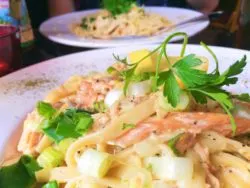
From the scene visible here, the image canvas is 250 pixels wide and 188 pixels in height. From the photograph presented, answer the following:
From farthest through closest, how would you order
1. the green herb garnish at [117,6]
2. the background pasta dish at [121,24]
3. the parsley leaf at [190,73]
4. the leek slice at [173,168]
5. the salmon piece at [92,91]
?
the green herb garnish at [117,6]
the background pasta dish at [121,24]
the salmon piece at [92,91]
the parsley leaf at [190,73]
the leek slice at [173,168]

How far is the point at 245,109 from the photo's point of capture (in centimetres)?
123

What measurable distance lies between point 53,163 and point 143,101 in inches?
12.6

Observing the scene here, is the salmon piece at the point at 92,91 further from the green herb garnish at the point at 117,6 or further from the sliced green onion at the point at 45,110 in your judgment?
the green herb garnish at the point at 117,6

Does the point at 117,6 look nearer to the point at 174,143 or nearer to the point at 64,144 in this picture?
the point at 64,144

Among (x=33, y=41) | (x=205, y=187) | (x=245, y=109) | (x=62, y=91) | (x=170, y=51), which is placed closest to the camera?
(x=205, y=187)

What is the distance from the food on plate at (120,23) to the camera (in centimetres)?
273

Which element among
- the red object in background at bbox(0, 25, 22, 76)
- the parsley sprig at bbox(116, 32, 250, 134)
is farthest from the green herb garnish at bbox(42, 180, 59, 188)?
the red object in background at bbox(0, 25, 22, 76)

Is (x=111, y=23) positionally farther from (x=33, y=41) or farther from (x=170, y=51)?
(x=170, y=51)

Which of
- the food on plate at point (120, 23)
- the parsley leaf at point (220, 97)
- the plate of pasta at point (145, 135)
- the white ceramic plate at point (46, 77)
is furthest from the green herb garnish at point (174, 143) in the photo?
the food on plate at point (120, 23)

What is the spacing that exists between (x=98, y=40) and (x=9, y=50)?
57 centimetres

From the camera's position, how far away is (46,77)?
1898mm

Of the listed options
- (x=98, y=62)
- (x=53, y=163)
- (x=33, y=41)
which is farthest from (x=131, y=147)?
(x=33, y=41)

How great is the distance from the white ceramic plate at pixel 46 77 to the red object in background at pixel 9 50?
0.12m

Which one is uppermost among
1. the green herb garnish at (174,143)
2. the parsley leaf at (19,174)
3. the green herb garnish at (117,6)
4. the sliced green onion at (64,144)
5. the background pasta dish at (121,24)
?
the green herb garnish at (174,143)
